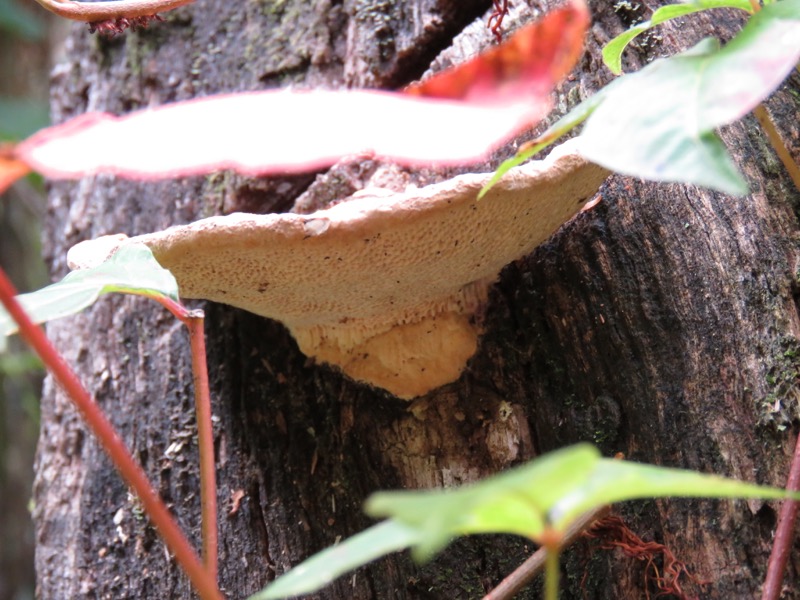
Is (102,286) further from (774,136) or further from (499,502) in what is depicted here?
(774,136)

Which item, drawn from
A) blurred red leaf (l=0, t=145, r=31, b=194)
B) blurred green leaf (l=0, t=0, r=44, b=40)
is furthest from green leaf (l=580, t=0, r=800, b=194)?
blurred green leaf (l=0, t=0, r=44, b=40)

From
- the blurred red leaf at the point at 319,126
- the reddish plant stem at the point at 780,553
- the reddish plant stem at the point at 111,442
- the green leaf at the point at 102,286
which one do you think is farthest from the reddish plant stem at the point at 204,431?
the reddish plant stem at the point at 780,553

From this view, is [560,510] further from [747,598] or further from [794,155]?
[794,155]

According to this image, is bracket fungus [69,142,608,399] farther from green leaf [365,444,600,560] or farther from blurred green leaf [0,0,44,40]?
blurred green leaf [0,0,44,40]

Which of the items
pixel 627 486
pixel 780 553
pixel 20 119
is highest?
pixel 20 119

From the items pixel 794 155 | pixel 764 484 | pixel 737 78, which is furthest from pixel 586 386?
pixel 737 78

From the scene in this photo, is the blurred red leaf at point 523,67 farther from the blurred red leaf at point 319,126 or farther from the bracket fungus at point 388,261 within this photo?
the bracket fungus at point 388,261

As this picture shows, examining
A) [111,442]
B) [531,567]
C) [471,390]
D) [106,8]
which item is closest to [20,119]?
[106,8]
